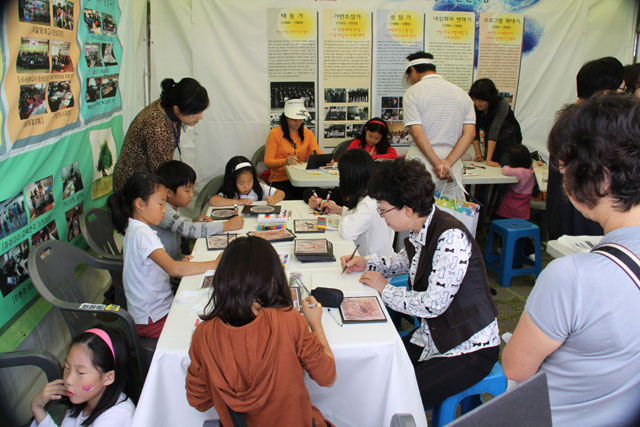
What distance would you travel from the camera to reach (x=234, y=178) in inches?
125

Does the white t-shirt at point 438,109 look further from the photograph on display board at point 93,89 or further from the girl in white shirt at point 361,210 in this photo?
the photograph on display board at point 93,89

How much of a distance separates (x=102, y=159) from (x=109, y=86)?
1.69ft

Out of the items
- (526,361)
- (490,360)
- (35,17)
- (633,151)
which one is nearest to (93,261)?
(35,17)

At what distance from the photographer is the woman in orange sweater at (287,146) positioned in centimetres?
400

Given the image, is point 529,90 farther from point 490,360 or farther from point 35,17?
point 35,17

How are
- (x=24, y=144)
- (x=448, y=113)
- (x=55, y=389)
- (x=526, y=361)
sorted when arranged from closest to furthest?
(x=526, y=361)
(x=55, y=389)
(x=24, y=144)
(x=448, y=113)

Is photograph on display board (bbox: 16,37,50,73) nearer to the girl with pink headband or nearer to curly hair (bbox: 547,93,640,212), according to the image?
curly hair (bbox: 547,93,640,212)

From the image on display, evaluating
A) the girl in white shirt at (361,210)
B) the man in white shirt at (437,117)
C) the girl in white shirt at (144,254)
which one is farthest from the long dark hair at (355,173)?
the man in white shirt at (437,117)

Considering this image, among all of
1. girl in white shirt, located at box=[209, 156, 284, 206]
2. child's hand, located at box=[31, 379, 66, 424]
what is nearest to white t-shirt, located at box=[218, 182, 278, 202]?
girl in white shirt, located at box=[209, 156, 284, 206]

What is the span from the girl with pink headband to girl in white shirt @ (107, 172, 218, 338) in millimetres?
2397

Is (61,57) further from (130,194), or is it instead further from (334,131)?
(334,131)

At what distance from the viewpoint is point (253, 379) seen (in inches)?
42.3

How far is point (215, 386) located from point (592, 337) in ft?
2.70

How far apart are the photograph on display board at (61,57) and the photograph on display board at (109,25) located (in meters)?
0.65
